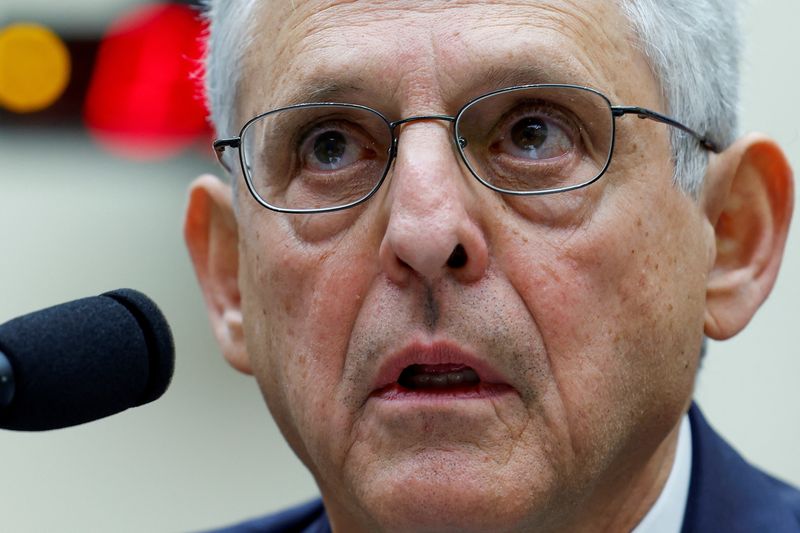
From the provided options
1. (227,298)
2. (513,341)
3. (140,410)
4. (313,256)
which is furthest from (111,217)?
(513,341)

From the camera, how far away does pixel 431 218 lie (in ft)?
6.94

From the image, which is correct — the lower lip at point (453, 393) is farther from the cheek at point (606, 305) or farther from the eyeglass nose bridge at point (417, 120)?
the eyeglass nose bridge at point (417, 120)

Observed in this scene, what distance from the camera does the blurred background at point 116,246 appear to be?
16.4 feet

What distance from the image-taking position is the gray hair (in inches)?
93.5

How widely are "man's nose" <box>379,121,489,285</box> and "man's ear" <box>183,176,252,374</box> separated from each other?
2.24 feet

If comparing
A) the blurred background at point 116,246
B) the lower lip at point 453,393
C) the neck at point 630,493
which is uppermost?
the lower lip at point 453,393

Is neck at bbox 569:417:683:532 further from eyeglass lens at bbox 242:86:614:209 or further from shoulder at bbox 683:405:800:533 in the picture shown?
eyeglass lens at bbox 242:86:614:209

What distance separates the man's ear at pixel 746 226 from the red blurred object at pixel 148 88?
9.05ft

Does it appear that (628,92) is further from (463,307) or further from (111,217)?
(111,217)

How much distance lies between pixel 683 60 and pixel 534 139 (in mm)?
363

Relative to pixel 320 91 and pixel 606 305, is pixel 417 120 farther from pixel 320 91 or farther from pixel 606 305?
pixel 606 305

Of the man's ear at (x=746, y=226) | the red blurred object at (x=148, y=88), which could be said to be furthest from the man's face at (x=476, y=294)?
the red blurred object at (x=148, y=88)

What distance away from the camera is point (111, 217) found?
5141 mm

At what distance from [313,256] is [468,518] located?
0.56 meters
